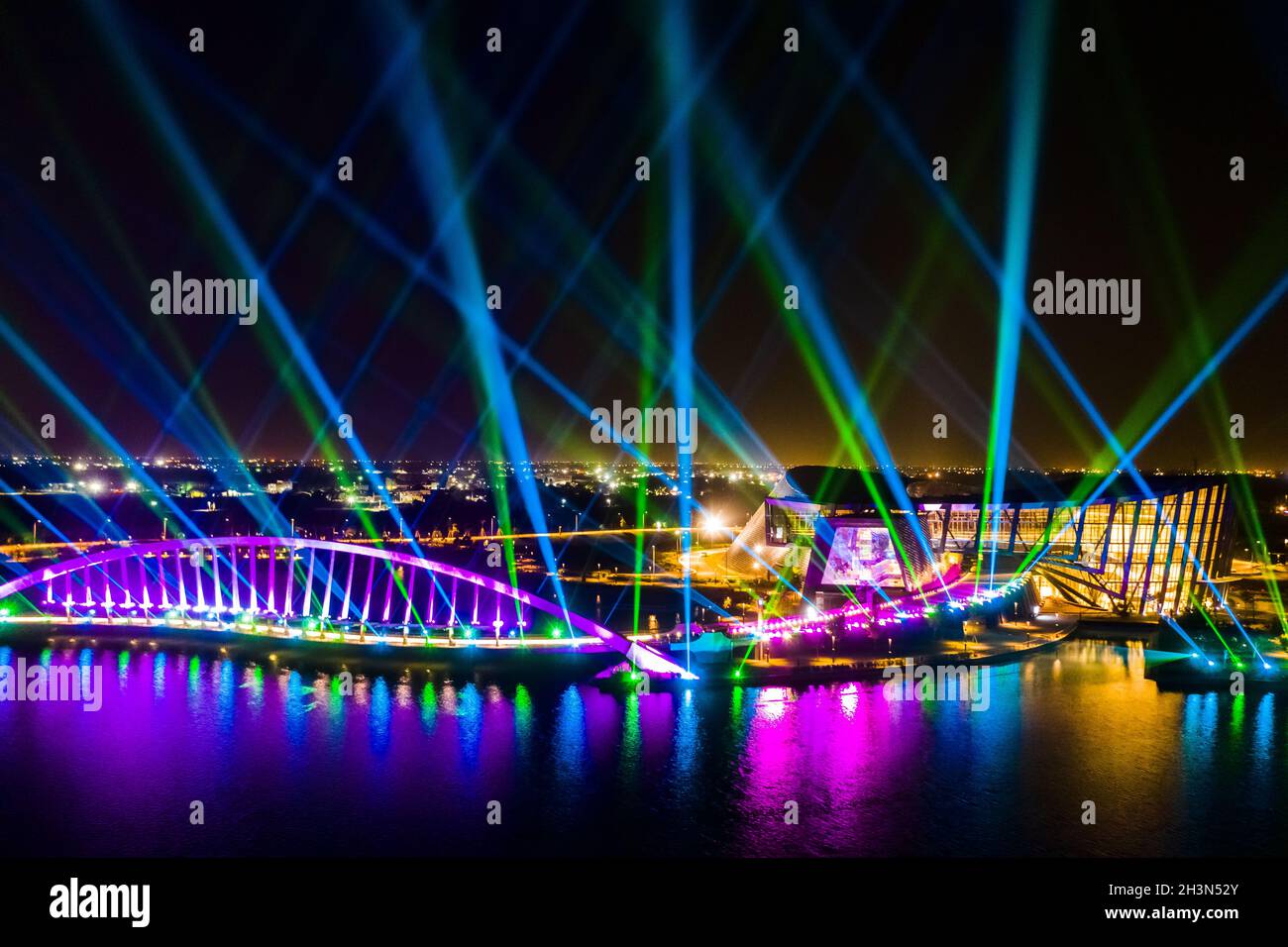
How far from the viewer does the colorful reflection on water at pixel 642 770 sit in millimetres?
15008

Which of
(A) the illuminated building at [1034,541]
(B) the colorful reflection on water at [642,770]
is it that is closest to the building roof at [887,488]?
(A) the illuminated building at [1034,541]

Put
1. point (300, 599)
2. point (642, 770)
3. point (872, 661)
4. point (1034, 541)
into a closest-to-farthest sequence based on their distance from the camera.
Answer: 1. point (642, 770)
2. point (872, 661)
3. point (1034, 541)
4. point (300, 599)

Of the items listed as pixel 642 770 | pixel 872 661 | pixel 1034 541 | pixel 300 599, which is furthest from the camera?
pixel 300 599

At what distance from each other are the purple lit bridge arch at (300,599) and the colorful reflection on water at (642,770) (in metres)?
3.35

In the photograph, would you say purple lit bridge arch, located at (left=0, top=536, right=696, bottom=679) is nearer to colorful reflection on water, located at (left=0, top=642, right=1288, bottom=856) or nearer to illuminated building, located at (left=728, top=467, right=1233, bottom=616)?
colorful reflection on water, located at (left=0, top=642, right=1288, bottom=856)

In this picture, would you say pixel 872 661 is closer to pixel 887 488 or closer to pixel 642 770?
pixel 642 770

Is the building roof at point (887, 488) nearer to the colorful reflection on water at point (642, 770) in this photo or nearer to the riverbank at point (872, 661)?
the riverbank at point (872, 661)

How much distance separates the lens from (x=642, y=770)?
17.9 meters

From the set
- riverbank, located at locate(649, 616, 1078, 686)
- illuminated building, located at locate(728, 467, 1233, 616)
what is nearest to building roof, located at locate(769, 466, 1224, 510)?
illuminated building, located at locate(728, 467, 1233, 616)

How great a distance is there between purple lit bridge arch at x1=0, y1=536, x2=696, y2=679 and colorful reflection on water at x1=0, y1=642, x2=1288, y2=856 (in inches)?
132

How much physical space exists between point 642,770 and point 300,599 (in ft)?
110

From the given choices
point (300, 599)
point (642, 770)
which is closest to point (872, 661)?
point (642, 770)
